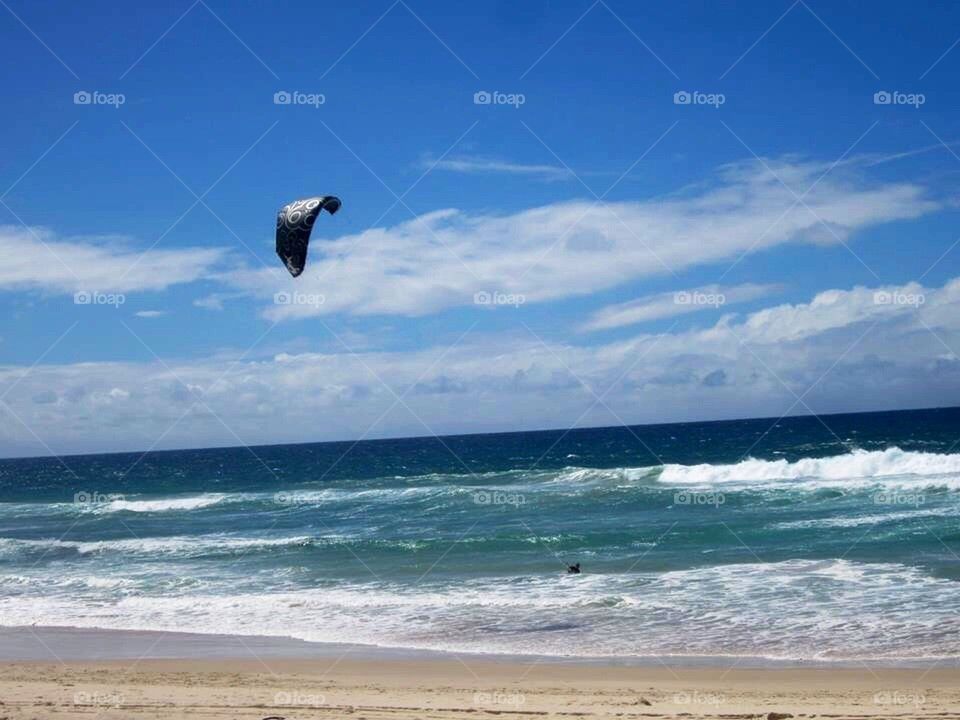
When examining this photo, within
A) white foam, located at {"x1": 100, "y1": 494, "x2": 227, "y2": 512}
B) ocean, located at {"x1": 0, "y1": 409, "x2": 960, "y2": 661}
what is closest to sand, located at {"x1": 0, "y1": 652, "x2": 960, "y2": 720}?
ocean, located at {"x1": 0, "y1": 409, "x2": 960, "y2": 661}

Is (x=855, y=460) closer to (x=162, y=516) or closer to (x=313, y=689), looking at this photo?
(x=162, y=516)

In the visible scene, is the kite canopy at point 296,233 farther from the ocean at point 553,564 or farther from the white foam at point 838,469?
the white foam at point 838,469

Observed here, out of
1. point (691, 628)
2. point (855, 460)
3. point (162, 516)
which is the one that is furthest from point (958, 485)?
point (162, 516)

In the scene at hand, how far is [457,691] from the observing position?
9.10m

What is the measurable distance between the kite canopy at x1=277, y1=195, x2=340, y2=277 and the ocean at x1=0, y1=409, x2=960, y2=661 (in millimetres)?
4631

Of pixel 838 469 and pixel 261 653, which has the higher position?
pixel 838 469

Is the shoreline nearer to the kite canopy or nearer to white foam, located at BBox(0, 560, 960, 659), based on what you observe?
white foam, located at BBox(0, 560, 960, 659)

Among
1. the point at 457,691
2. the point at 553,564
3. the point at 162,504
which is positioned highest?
the point at 162,504

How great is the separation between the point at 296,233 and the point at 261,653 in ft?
16.1

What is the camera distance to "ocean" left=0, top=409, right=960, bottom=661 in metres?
11.3

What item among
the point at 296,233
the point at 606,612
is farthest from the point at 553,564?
the point at 296,233

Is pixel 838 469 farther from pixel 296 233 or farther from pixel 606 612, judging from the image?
pixel 296 233

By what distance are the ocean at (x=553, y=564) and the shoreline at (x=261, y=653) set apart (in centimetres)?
20

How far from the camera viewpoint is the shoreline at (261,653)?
9742 millimetres
